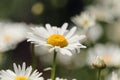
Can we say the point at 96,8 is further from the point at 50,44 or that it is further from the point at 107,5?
the point at 50,44

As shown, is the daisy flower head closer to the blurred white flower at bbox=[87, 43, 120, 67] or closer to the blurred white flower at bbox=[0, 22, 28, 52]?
the blurred white flower at bbox=[0, 22, 28, 52]

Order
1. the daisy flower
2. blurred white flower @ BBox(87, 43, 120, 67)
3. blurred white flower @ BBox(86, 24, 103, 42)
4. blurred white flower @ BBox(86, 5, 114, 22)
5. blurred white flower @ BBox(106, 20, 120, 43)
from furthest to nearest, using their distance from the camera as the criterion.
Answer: blurred white flower @ BBox(106, 20, 120, 43) → blurred white flower @ BBox(86, 5, 114, 22) → blurred white flower @ BBox(86, 24, 103, 42) → blurred white flower @ BBox(87, 43, 120, 67) → the daisy flower

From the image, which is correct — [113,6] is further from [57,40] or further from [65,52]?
[65,52]

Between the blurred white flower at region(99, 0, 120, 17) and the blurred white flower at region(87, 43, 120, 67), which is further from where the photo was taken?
the blurred white flower at region(99, 0, 120, 17)

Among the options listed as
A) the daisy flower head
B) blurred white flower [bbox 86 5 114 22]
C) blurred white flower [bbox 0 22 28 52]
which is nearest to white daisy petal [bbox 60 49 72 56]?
the daisy flower head

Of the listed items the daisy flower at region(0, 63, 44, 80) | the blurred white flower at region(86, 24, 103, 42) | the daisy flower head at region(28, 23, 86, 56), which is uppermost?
the blurred white flower at region(86, 24, 103, 42)

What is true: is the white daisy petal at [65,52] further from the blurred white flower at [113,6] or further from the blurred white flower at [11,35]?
the blurred white flower at [113,6]

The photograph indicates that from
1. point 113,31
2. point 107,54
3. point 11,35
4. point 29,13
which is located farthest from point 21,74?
point 29,13
